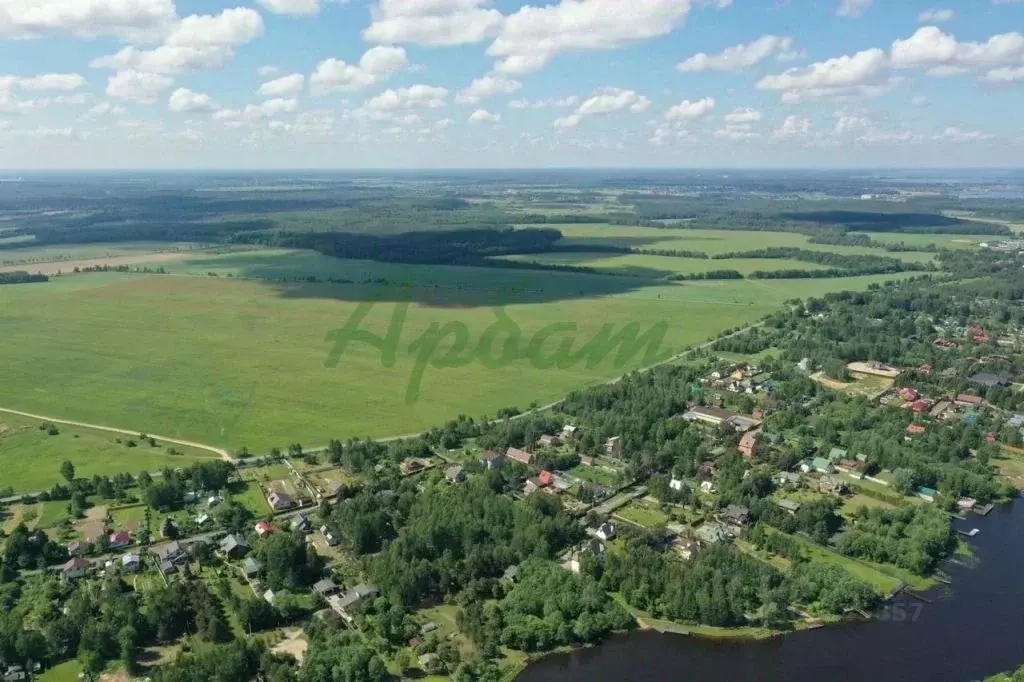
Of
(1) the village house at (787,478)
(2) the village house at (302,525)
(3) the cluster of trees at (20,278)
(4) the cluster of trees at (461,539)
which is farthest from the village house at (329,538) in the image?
(3) the cluster of trees at (20,278)

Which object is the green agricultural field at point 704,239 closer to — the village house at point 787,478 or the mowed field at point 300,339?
the mowed field at point 300,339

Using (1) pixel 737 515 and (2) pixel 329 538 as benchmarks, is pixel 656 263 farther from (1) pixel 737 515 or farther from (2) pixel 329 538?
(2) pixel 329 538

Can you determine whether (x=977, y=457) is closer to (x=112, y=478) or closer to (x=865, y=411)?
(x=865, y=411)

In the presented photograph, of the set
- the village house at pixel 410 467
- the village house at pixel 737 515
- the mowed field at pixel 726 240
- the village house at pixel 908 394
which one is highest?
the mowed field at pixel 726 240

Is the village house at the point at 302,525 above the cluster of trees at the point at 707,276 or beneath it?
beneath

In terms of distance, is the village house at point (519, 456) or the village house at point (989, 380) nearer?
the village house at point (519, 456)

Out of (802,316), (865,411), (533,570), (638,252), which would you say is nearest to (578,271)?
(638,252)
